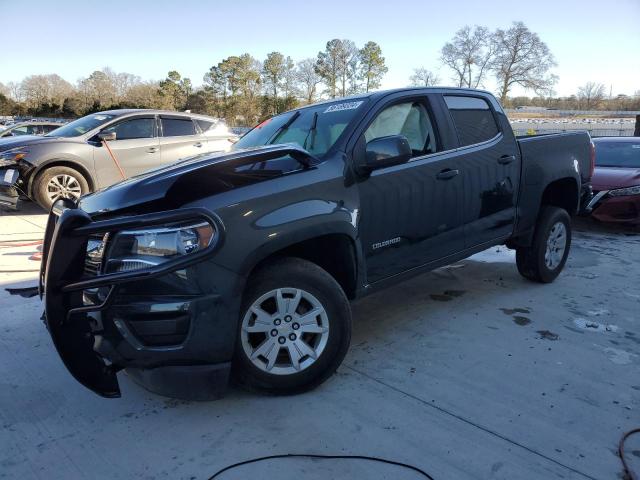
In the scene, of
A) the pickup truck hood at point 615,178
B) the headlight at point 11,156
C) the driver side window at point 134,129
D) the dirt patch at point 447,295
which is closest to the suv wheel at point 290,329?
the dirt patch at point 447,295

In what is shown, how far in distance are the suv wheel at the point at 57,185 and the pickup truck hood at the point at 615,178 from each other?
8.12 m

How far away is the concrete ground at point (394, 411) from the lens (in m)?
2.40

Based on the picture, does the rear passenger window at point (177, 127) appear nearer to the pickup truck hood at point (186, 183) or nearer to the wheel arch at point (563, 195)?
the pickup truck hood at point (186, 183)

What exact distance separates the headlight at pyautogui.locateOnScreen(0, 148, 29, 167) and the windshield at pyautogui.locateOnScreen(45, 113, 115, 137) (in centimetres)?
91

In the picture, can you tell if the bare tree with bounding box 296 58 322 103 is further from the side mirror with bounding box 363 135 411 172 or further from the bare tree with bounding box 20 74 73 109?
the side mirror with bounding box 363 135 411 172

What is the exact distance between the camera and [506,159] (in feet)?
14.6

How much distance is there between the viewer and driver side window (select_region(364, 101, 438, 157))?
3.72m

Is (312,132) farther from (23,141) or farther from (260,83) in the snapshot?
(260,83)

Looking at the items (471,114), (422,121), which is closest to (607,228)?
(471,114)

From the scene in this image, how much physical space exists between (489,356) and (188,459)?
6.93 ft

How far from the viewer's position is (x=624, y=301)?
4613 millimetres

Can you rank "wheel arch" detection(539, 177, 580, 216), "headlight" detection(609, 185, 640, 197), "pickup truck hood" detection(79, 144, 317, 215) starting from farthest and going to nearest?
"headlight" detection(609, 185, 640, 197) < "wheel arch" detection(539, 177, 580, 216) < "pickup truck hood" detection(79, 144, 317, 215)

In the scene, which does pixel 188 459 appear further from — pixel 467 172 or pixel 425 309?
pixel 467 172

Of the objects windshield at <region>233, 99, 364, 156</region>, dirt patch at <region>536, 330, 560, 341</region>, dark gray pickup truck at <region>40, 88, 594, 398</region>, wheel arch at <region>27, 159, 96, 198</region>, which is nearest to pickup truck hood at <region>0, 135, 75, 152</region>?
wheel arch at <region>27, 159, 96, 198</region>
